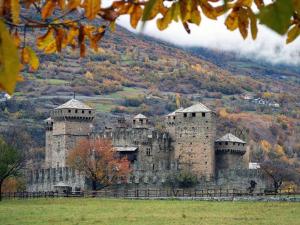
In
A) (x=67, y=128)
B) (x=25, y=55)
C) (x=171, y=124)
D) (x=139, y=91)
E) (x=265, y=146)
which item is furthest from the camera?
(x=139, y=91)

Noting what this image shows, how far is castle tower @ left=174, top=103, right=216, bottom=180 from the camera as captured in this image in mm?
53750

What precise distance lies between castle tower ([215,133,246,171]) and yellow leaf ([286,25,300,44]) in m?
52.8

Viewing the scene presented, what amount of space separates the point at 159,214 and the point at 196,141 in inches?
917

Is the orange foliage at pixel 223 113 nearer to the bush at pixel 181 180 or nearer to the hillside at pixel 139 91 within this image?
the hillside at pixel 139 91

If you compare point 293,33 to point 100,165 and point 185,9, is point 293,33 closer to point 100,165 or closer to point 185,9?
point 185,9

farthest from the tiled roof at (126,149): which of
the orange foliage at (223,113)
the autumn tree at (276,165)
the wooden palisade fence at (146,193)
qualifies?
the orange foliage at (223,113)

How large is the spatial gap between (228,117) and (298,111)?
1433 inches

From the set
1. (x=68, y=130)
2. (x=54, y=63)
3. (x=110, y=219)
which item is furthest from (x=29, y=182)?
(x=54, y=63)

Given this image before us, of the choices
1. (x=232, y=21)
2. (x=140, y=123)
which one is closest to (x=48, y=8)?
(x=232, y=21)

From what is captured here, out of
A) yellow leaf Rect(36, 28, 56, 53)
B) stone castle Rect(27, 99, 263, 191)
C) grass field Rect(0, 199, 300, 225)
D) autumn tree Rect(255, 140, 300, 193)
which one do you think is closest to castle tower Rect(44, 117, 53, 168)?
stone castle Rect(27, 99, 263, 191)

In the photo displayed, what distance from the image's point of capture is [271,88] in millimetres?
193625

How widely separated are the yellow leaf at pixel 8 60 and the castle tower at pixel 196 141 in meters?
51.1

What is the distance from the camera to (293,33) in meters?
3.30

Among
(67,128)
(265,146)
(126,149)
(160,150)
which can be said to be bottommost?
(160,150)
